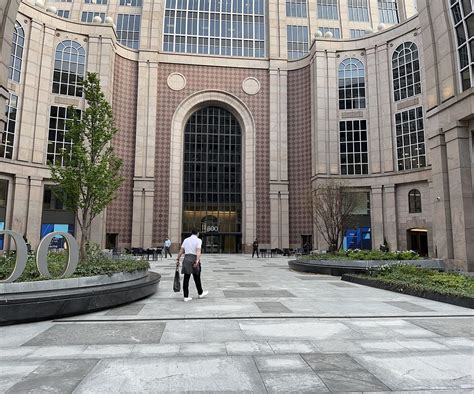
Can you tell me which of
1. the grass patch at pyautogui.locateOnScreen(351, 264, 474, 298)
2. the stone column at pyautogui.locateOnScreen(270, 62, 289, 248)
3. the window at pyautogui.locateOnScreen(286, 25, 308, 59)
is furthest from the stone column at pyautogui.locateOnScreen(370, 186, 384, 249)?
the grass patch at pyautogui.locateOnScreen(351, 264, 474, 298)

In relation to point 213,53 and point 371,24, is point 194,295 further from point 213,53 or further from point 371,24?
point 371,24

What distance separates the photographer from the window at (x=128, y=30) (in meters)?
47.8

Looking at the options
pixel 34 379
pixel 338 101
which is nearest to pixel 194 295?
pixel 34 379

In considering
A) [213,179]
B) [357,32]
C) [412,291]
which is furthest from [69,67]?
[412,291]

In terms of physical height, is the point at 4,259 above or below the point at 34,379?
above

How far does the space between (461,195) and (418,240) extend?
19.8 metres

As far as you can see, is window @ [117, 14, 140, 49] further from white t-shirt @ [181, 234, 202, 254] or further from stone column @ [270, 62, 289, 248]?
white t-shirt @ [181, 234, 202, 254]

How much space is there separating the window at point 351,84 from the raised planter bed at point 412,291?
99.1ft

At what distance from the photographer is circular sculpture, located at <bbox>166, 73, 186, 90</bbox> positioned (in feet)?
146

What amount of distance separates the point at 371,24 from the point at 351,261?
4693cm

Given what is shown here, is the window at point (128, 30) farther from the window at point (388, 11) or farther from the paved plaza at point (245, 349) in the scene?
the paved plaza at point (245, 349)

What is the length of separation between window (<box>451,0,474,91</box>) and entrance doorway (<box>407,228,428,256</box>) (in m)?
20.6

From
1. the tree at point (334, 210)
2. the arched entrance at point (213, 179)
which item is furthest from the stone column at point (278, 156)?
the tree at point (334, 210)

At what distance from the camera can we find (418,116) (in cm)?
3559
